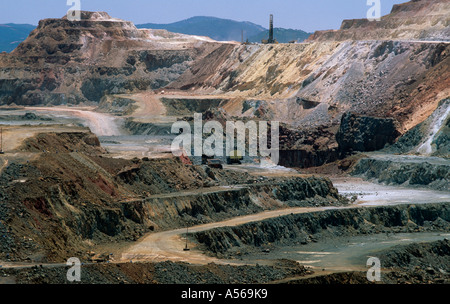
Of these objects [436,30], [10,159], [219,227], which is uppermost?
[436,30]

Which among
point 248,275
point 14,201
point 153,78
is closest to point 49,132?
point 14,201

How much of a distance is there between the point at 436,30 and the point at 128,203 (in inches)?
3023

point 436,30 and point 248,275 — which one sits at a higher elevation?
point 436,30

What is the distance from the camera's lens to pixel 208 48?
162 meters

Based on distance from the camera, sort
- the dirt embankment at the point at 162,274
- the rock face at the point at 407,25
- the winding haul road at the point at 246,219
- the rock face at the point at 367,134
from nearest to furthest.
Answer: the dirt embankment at the point at 162,274 → the winding haul road at the point at 246,219 → the rock face at the point at 367,134 → the rock face at the point at 407,25

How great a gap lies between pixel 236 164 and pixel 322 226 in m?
23.5

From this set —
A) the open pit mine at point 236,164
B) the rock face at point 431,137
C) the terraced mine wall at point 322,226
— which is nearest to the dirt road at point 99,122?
the open pit mine at point 236,164

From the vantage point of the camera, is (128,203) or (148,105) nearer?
(128,203)

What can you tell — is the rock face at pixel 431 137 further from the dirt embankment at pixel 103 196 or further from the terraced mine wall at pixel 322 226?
the terraced mine wall at pixel 322 226

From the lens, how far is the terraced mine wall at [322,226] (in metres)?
51.3

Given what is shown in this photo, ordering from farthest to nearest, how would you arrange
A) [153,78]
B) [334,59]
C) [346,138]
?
[153,78]
[334,59]
[346,138]

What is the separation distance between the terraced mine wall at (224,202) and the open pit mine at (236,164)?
125 mm

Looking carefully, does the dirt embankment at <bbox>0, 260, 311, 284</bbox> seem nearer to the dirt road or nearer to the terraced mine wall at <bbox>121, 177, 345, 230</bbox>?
the terraced mine wall at <bbox>121, 177, 345, 230</bbox>
